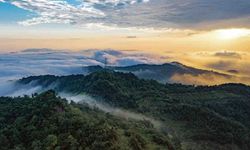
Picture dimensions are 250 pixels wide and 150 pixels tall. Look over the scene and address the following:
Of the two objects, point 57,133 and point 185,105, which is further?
point 185,105

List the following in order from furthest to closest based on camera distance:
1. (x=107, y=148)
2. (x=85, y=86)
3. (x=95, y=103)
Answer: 1. (x=85, y=86)
2. (x=95, y=103)
3. (x=107, y=148)

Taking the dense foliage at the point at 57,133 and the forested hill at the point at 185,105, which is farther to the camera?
the forested hill at the point at 185,105

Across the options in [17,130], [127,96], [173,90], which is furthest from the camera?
[173,90]

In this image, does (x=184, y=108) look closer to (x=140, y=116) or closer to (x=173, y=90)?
(x=140, y=116)

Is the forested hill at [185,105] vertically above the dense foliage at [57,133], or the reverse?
the dense foliage at [57,133]

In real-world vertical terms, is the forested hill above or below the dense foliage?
below

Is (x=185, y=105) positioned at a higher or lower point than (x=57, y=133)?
lower

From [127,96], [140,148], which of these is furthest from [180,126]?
[140,148]

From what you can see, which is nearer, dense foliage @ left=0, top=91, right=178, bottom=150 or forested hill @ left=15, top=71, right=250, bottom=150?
dense foliage @ left=0, top=91, right=178, bottom=150
